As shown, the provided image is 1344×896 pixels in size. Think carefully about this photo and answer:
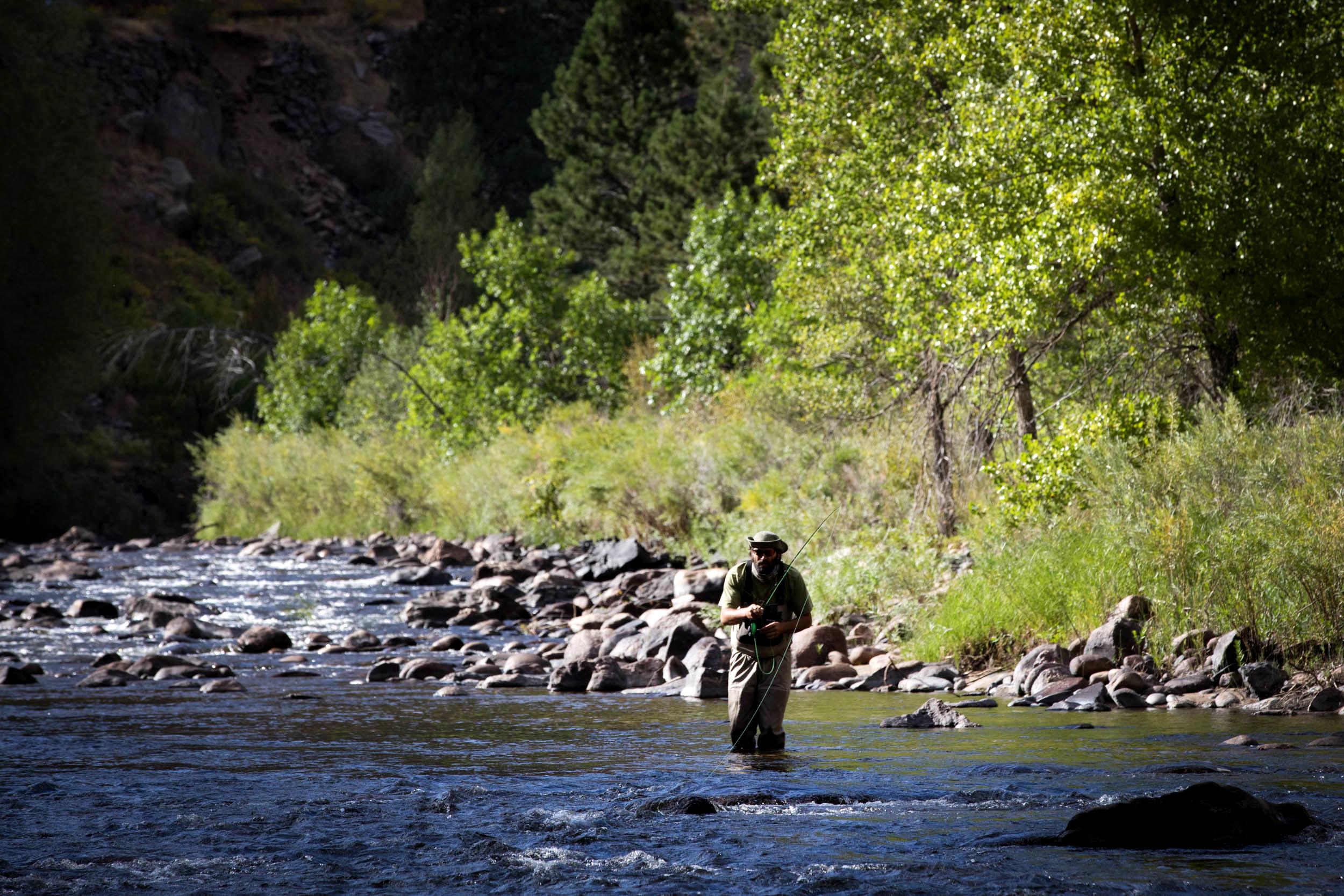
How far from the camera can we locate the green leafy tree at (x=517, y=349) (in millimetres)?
29359

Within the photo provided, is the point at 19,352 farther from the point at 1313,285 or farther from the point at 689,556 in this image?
the point at 1313,285

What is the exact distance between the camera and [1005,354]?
13898 mm

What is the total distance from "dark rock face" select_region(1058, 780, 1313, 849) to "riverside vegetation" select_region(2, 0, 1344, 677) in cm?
429

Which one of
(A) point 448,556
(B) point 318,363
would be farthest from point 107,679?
(B) point 318,363

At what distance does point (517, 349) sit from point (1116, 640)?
20.6 metres

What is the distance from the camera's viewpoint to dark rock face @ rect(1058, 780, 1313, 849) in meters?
5.67

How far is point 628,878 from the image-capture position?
17.6ft

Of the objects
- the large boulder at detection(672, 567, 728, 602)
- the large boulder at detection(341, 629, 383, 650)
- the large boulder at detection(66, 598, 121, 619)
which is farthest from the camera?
the large boulder at detection(66, 598, 121, 619)

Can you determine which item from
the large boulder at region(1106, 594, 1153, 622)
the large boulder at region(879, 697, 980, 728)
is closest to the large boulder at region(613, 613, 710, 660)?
the large boulder at region(879, 697, 980, 728)

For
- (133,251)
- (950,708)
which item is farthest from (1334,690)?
(133,251)

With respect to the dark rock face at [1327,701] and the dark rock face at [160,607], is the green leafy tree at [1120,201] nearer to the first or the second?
the dark rock face at [1327,701]

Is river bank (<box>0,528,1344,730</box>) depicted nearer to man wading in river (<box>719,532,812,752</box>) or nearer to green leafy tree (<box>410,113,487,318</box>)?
man wading in river (<box>719,532,812,752</box>)

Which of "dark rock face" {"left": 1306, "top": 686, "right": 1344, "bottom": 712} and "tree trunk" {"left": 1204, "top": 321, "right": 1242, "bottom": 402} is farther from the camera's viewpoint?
"tree trunk" {"left": 1204, "top": 321, "right": 1242, "bottom": 402}

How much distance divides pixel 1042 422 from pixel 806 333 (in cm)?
429
